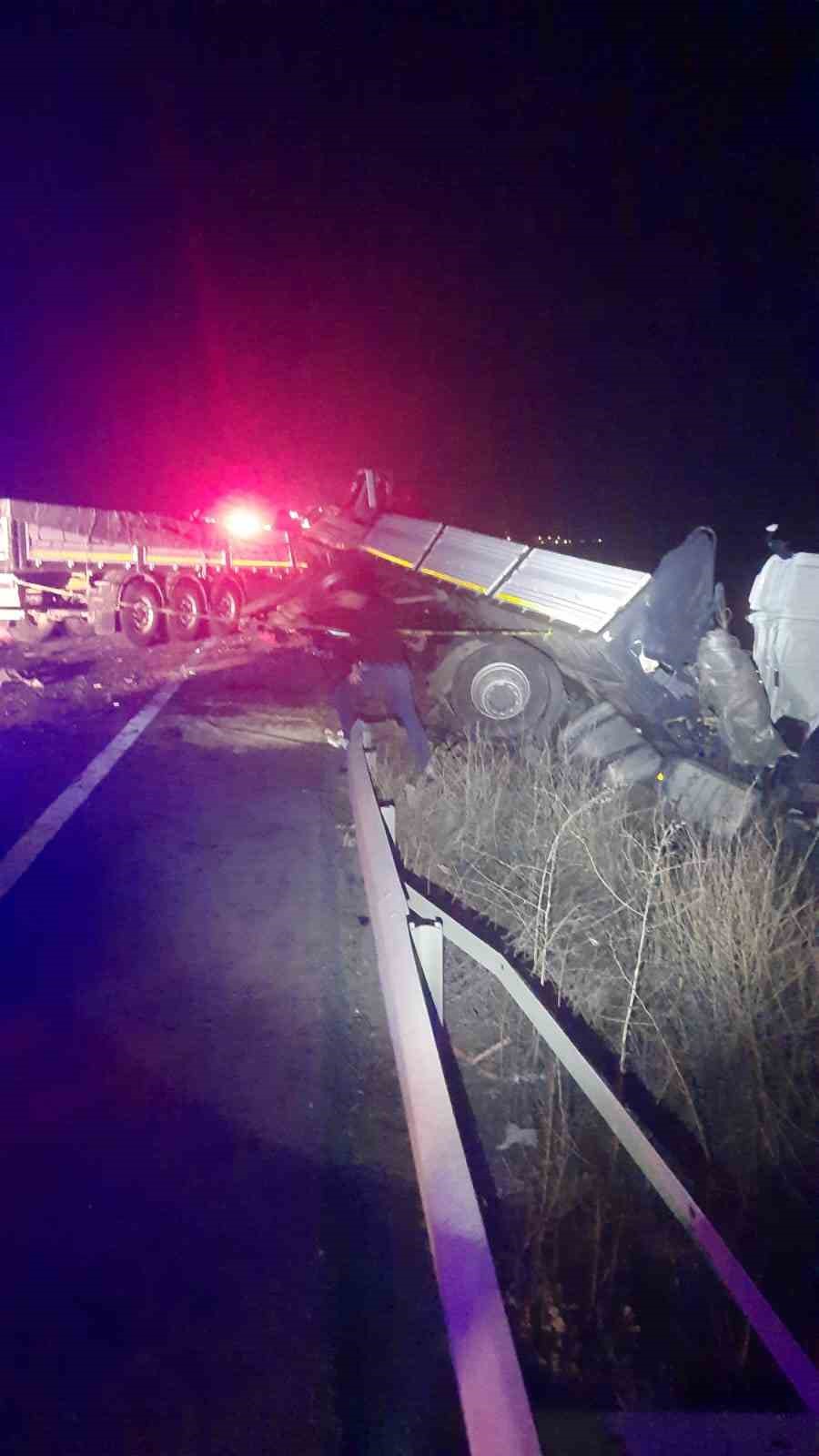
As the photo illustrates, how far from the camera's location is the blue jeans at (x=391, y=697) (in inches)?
320

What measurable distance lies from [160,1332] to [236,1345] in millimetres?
192

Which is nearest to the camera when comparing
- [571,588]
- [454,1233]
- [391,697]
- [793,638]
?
[454,1233]

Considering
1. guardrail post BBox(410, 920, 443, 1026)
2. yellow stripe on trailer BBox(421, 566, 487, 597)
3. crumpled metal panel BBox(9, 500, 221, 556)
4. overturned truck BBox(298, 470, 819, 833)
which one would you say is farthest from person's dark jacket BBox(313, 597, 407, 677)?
guardrail post BBox(410, 920, 443, 1026)

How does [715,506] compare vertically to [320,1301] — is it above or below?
above

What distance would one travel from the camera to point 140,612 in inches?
560

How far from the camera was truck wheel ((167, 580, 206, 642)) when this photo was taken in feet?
48.6

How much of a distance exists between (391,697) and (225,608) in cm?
843

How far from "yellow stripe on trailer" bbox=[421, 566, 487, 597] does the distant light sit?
19.4 ft

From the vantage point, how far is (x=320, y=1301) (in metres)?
2.67

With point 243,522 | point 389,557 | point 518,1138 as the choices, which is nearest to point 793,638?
point 518,1138

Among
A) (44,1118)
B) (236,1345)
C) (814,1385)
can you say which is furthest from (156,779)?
(814,1385)

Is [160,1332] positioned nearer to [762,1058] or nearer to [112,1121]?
[112,1121]

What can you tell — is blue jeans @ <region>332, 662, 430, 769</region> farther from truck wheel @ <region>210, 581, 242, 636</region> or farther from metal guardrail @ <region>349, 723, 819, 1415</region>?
truck wheel @ <region>210, 581, 242, 636</region>

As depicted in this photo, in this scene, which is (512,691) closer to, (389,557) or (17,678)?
(389,557)
